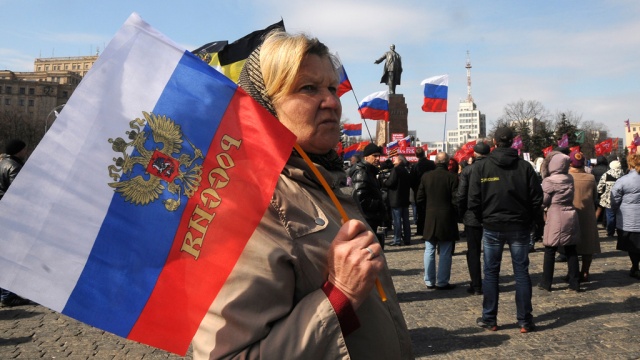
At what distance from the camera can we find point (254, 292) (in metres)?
1.47

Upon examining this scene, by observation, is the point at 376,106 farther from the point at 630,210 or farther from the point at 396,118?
the point at 630,210

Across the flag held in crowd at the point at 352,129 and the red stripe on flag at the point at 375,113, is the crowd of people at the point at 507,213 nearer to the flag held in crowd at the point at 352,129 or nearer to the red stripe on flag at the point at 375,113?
the red stripe on flag at the point at 375,113

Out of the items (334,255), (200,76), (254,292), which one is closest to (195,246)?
(254,292)

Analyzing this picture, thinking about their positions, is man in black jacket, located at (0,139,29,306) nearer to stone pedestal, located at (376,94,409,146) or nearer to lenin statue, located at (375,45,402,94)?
stone pedestal, located at (376,94,409,146)

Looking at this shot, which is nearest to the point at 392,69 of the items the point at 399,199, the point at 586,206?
the point at 399,199

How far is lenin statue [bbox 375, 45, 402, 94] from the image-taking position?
26109mm

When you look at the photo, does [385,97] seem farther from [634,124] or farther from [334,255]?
[634,124]

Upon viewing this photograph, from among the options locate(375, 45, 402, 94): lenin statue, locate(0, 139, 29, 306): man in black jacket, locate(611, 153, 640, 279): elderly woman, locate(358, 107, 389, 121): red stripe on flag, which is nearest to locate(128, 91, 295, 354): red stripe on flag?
locate(0, 139, 29, 306): man in black jacket

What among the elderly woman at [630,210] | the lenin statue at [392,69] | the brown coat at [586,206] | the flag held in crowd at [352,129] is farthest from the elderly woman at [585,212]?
the flag held in crowd at [352,129]

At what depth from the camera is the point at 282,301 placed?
150 cm

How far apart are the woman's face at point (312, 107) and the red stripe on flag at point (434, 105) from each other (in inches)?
639

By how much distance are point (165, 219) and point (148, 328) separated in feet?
0.94

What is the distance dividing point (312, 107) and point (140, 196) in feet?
1.97

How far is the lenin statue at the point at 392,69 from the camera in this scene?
85.7 ft
